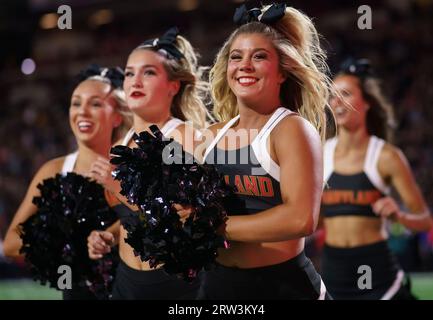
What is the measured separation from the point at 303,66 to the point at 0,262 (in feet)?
26.7

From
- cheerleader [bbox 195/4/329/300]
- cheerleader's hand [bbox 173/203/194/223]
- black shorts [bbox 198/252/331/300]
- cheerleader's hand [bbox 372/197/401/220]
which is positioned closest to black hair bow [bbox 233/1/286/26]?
cheerleader [bbox 195/4/329/300]

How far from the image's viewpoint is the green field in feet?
24.3

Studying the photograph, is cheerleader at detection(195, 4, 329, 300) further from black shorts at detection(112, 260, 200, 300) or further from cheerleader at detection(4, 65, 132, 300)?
cheerleader at detection(4, 65, 132, 300)

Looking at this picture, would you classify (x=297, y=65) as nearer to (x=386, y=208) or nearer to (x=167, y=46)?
(x=167, y=46)

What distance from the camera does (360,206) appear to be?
4434 mm

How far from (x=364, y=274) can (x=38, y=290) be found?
4.97 metres

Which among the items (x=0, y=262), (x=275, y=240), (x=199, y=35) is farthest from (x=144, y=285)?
(x=199, y=35)

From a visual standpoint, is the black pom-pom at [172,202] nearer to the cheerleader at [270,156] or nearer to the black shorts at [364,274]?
the cheerleader at [270,156]

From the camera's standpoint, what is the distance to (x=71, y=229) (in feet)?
12.0

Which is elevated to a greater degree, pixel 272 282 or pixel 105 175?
pixel 105 175

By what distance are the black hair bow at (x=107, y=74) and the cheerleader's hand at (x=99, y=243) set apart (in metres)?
0.88

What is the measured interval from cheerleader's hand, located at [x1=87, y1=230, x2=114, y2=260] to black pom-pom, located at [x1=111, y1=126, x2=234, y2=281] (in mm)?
678

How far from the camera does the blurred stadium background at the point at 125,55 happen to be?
10.9 m

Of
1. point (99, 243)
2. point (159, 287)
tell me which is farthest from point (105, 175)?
point (159, 287)
